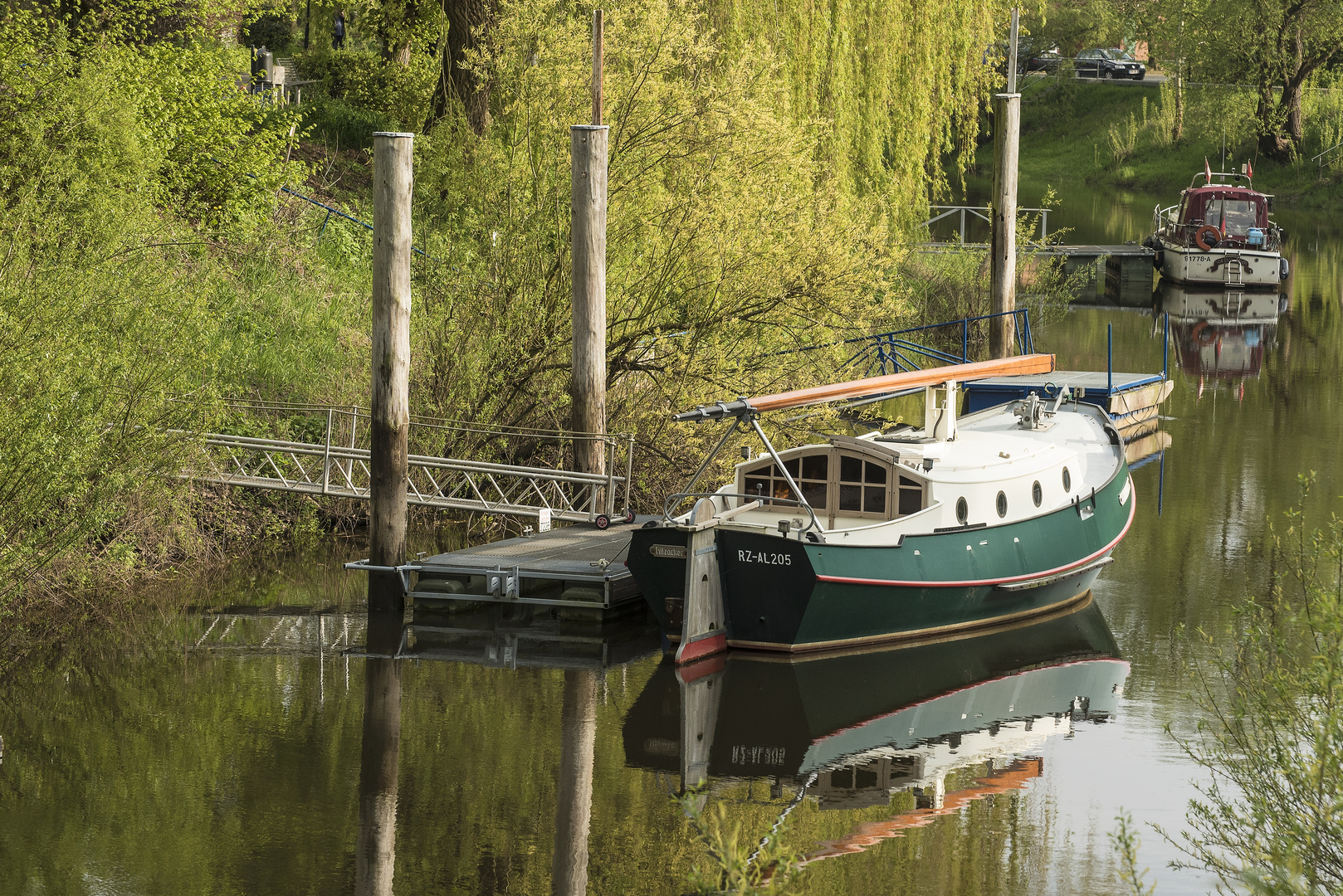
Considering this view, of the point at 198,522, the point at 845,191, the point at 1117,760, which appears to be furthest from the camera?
the point at 845,191

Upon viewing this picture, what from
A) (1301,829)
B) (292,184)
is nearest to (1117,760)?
(1301,829)

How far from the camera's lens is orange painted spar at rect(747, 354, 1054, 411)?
701 inches

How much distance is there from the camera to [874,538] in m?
17.6

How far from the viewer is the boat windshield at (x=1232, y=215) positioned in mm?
54281

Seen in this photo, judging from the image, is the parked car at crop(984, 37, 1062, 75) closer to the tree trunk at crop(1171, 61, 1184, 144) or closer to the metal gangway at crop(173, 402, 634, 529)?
the tree trunk at crop(1171, 61, 1184, 144)

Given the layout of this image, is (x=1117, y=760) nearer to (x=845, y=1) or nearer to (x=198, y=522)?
(x=198, y=522)

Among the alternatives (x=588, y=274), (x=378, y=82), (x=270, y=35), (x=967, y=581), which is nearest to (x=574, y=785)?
(x=967, y=581)

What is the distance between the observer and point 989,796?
14.0 m

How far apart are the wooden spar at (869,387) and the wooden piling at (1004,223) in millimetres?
8159

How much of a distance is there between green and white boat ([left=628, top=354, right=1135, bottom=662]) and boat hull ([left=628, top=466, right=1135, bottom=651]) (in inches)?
0.7

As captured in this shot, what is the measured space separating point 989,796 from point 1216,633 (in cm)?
628

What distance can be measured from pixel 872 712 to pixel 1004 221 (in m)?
17.0

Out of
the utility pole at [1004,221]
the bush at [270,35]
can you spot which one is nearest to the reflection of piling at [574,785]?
the utility pole at [1004,221]

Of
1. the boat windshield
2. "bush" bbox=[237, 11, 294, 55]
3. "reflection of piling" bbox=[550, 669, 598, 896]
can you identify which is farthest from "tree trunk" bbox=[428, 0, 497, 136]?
the boat windshield
